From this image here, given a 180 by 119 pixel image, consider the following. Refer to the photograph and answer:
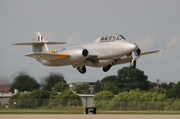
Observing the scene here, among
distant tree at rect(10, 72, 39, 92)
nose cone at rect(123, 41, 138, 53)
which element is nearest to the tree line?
distant tree at rect(10, 72, 39, 92)

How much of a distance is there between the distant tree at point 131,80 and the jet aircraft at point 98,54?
193 ft

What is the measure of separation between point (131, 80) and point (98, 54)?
65633 millimetres

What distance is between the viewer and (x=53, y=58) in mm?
47750

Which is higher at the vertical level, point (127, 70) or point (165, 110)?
point (127, 70)

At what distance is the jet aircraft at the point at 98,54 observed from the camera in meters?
44.6

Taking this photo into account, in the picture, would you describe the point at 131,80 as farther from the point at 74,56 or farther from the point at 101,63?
the point at 74,56

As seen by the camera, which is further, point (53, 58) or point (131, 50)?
point (53, 58)

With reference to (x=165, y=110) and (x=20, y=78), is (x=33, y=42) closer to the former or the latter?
(x=20, y=78)

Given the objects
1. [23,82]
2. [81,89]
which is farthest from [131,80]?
[23,82]

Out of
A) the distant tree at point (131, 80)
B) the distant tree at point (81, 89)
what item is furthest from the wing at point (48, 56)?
the distant tree at point (81, 89)

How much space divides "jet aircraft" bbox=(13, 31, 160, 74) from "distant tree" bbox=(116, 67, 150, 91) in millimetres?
58890

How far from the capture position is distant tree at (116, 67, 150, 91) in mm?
108238

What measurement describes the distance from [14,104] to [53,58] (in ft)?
64.6

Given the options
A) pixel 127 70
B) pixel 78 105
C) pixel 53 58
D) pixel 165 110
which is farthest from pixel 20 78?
pixel 127 70
